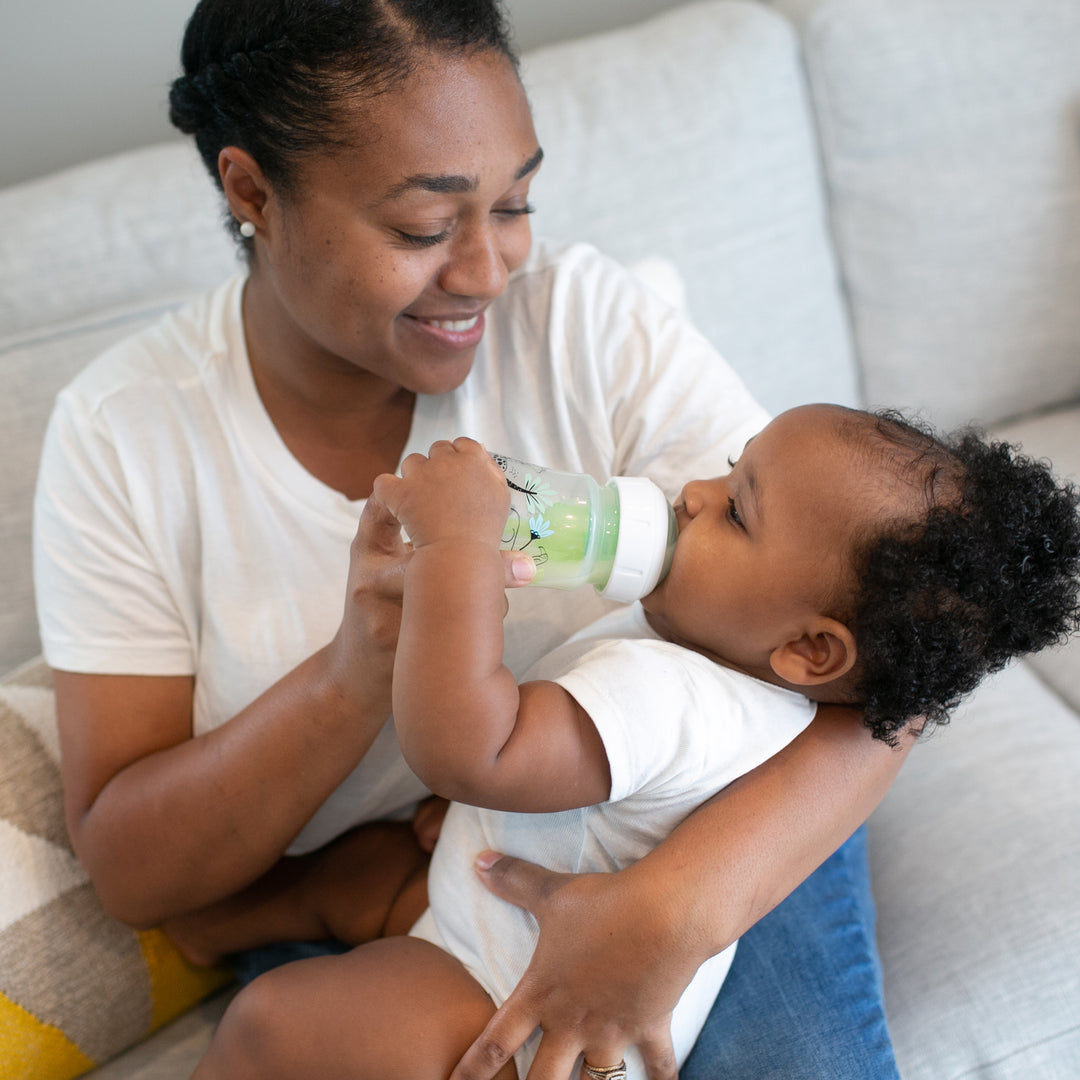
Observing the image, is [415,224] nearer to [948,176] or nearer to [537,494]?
[537,494]

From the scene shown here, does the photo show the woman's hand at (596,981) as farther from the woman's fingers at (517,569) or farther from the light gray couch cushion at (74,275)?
the light gray couch cushion at (74,275)

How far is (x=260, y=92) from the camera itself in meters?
1.05

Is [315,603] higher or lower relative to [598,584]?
lower

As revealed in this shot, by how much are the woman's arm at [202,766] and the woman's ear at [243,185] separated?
1.44 ft

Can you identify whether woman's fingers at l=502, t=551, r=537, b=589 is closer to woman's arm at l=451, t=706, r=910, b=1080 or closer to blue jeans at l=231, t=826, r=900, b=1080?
woman's arm at l=451, t=706, r=910, b=1080

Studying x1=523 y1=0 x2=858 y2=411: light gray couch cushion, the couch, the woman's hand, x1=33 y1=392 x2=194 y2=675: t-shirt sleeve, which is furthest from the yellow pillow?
x1=523 y1=0 x2=858 y2=411: light gray couch cushion

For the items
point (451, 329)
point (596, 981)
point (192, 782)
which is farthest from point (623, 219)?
point (596, 981)

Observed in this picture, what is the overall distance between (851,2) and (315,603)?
146 centimetres

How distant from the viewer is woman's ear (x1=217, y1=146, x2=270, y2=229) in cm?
110

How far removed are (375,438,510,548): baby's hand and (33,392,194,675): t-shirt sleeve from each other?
0.43 meters

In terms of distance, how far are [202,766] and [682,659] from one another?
1.80ft

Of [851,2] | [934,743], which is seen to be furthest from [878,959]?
[851,2]

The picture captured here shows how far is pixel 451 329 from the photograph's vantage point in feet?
3.75

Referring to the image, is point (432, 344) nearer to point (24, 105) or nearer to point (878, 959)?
point (878, 959)
